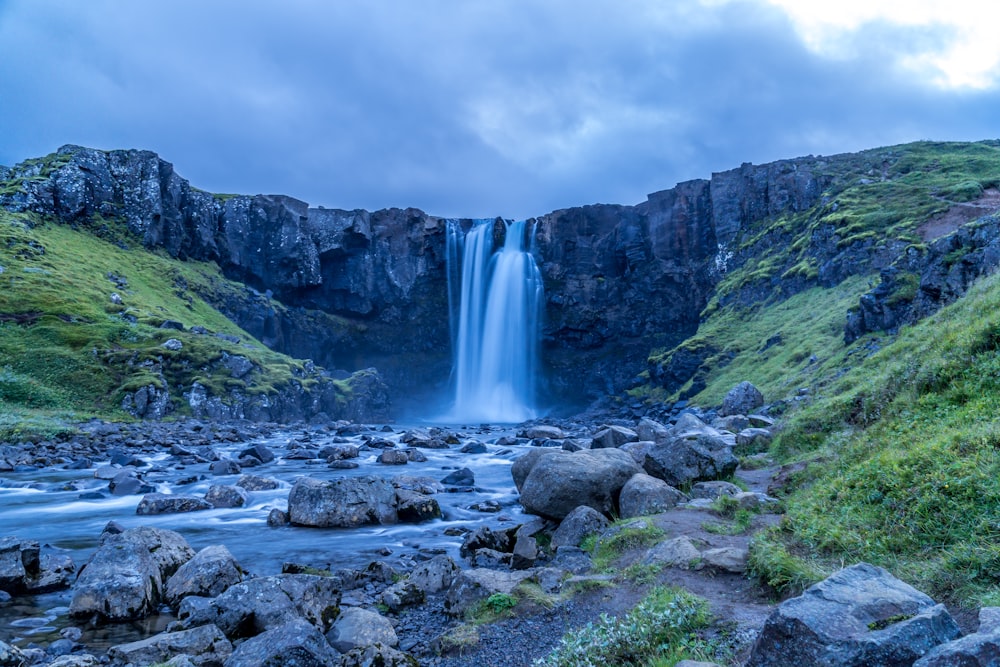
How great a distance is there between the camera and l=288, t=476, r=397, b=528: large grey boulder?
15867mm

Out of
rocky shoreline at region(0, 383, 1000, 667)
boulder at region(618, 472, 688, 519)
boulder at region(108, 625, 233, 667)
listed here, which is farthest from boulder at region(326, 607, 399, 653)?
boulder at region(618, 472, 688, 519)

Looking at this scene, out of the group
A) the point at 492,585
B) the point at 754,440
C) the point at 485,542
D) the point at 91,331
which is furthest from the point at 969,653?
the point at 91,331

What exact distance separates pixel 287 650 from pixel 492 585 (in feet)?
11.3

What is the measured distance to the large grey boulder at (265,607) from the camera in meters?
8.52

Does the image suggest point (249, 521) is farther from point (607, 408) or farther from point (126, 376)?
point (607, 408)

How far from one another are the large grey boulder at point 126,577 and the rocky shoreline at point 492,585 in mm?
30

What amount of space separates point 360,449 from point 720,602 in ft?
97.6

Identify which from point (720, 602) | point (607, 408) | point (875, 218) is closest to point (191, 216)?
point (607, 408)

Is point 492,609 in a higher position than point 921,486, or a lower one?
lower

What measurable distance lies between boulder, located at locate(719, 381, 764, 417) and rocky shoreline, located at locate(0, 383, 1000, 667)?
15.5m

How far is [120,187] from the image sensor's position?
8012 cm

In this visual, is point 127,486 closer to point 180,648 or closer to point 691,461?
point 180,648

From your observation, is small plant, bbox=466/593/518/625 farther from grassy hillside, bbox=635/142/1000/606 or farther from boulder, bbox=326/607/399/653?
grassy hillside, bbox=635/142/1000/606

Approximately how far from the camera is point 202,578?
1029 cm
